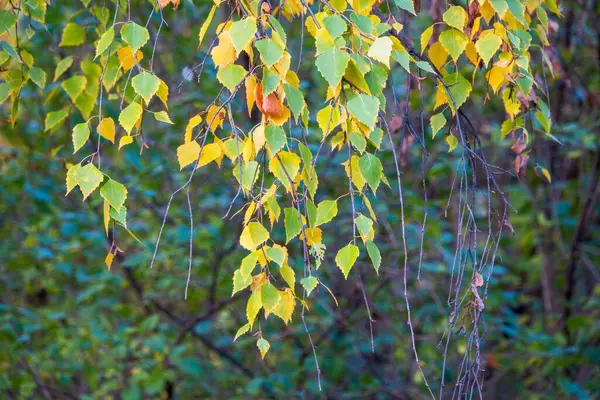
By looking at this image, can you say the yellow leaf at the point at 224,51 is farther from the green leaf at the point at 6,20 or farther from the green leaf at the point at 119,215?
the green leaf at the point at 6,20

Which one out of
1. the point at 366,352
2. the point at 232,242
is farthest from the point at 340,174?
the point at 366,352

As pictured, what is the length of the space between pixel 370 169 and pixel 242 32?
0.30 m

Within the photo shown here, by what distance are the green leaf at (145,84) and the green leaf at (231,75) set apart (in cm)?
13

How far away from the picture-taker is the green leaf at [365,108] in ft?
3.85

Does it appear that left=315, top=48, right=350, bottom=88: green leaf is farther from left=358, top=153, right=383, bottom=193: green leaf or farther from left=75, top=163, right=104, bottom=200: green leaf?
left=75, top=163, right=104, bottom=200: green leaf

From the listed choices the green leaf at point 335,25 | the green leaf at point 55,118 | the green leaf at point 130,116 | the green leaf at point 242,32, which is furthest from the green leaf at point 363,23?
the green leaf at point 55,118

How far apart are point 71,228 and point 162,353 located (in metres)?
0.69

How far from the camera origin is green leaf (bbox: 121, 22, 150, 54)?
4.34 feet

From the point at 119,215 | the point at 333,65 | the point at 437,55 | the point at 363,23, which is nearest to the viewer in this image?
the point at 333,65

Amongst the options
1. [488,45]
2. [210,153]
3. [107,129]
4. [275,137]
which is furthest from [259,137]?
[488,45]

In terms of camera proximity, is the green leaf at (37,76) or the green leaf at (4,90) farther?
the green leaf at (37,76)

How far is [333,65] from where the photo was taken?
1.17 meters

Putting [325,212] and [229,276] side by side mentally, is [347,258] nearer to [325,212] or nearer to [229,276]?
[325,212]

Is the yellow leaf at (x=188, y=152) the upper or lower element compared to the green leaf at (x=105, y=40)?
lower
